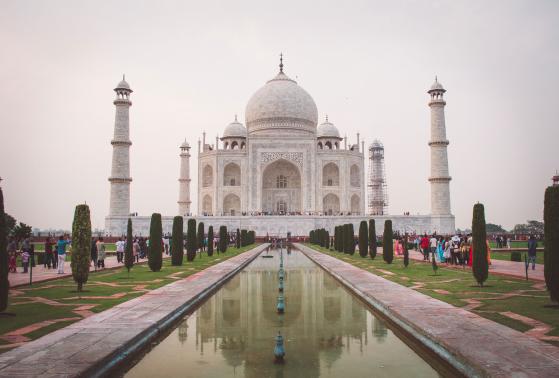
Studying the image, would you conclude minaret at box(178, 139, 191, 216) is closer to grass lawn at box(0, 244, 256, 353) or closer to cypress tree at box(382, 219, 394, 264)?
cypress tree at box(382, 219, 394, 264)

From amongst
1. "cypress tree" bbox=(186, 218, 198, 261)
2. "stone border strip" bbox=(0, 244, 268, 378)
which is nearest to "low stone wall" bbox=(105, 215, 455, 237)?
"cypress tree" bbox=(186, 218, 198, 261)

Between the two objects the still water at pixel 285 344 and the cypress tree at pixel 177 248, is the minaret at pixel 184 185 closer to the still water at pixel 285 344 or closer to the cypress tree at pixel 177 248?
the cypress tree at pixel 177 248

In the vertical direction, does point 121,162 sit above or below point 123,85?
below

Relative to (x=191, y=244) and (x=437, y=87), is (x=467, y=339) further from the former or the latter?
(x=437, y=87)

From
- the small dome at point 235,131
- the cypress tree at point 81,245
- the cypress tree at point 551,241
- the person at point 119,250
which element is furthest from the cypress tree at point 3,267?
the small dome at point 235,131

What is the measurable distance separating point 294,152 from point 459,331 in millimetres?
29933

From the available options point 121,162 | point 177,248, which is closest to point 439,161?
point 121,162

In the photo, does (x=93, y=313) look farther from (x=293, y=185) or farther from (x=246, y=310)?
(x=293, y=185)

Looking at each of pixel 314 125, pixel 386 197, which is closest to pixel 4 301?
pixel 314 125

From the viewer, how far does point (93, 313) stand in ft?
17.7

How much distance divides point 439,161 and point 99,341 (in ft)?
88.7

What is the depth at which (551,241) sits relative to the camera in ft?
20.0

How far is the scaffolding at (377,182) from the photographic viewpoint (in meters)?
41.7

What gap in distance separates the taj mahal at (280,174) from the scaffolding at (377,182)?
15.3 ft
